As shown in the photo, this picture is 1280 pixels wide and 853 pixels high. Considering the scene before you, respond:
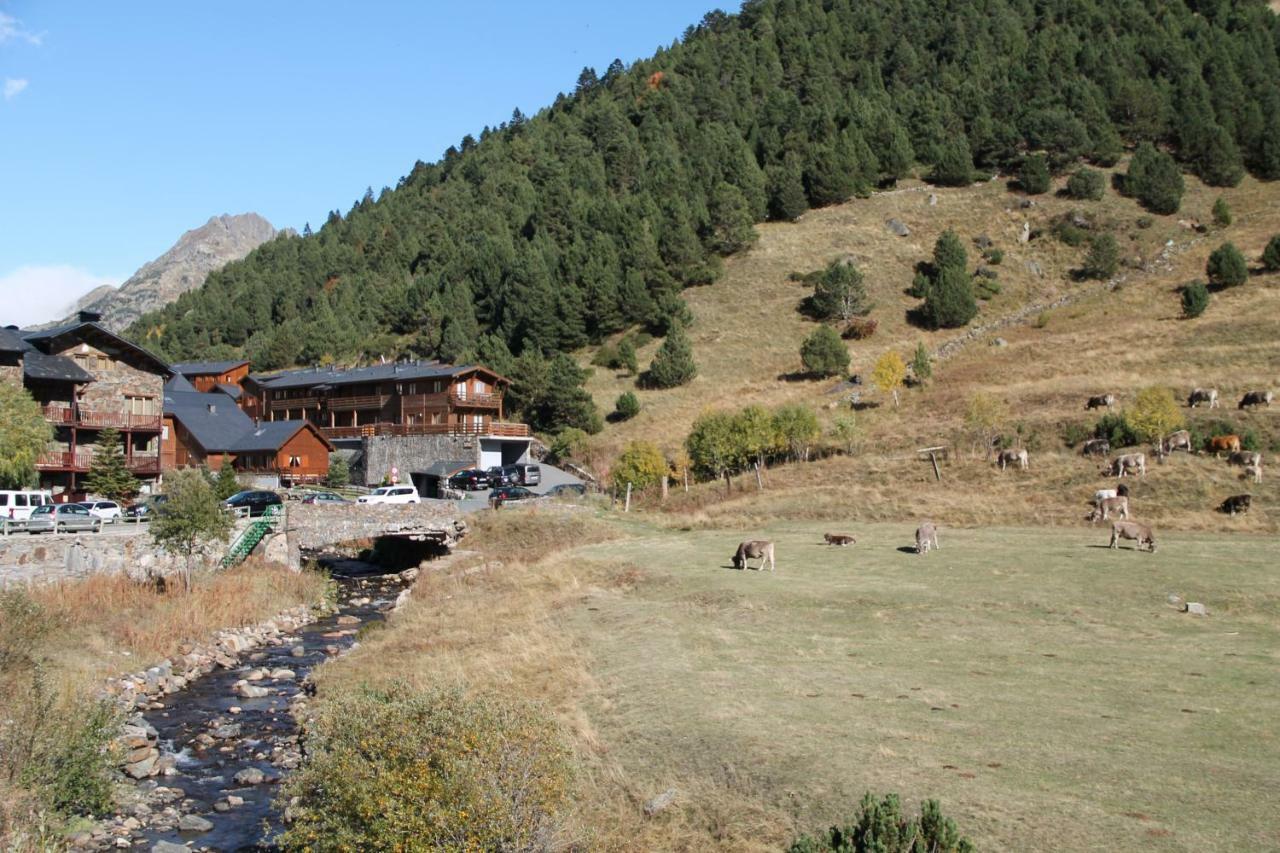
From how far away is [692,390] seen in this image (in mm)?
83625

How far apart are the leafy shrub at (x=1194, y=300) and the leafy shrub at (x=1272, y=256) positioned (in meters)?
10.7

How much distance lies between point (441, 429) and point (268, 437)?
12.9m

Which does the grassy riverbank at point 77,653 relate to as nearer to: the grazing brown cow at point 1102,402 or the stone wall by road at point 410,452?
the stone wall by road at point 410,452

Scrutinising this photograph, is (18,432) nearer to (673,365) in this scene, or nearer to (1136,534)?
(1136,534)

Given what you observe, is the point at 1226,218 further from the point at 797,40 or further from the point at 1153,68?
the point at 797,40

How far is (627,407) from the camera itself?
7875cm

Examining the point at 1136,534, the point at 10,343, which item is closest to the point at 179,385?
the point at 10,343

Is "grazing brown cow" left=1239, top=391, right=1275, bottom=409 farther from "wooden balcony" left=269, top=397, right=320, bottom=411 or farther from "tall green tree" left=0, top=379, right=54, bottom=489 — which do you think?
"wooden balcony" left=269, top=397, right=320, bottom=411

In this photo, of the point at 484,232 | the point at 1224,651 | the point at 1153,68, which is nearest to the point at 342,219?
the point at 484,232

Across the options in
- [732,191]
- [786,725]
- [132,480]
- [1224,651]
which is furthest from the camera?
[732,191]

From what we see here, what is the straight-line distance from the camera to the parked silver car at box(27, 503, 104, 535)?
36.4 meters

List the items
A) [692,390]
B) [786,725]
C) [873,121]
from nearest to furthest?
1. [786,725]
2. [692,390]
3. [873,121]

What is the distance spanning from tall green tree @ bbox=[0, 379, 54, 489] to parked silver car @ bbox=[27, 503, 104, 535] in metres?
3.03

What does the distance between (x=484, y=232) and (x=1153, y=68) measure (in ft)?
300
